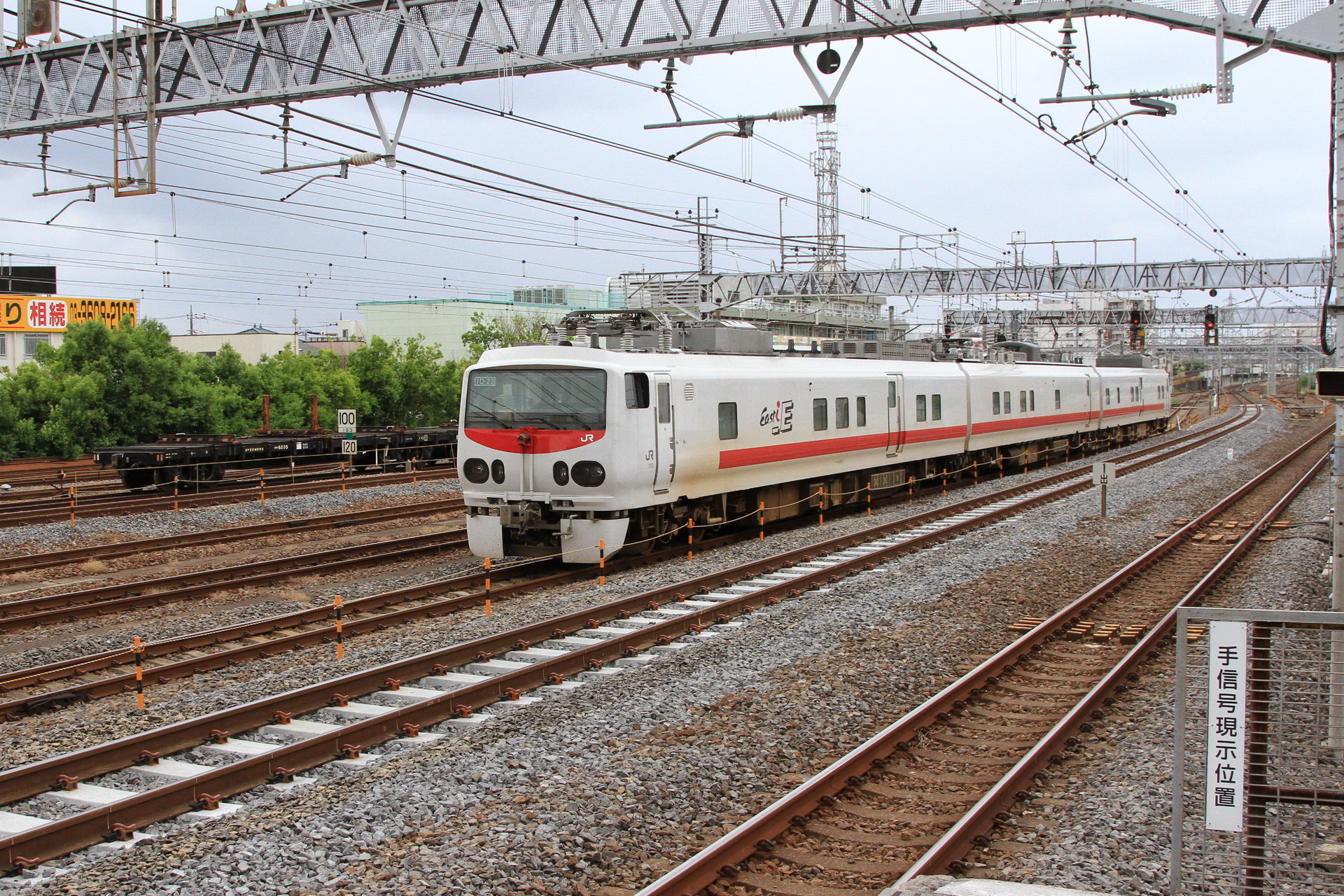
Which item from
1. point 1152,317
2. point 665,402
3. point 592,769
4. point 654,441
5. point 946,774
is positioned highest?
point 1152,317

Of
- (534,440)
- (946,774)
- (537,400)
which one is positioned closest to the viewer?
(946,774)

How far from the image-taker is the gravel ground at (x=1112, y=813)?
19.3 ft

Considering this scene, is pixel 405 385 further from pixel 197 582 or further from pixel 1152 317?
pixel 1152 317

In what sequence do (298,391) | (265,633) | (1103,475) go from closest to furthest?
(265,633), (1103,475), (298,391)

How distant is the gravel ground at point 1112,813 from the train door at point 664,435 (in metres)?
6.82

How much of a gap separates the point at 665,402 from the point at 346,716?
25.0ft

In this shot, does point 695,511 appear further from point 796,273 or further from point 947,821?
point 796,273

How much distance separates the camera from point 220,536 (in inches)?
765

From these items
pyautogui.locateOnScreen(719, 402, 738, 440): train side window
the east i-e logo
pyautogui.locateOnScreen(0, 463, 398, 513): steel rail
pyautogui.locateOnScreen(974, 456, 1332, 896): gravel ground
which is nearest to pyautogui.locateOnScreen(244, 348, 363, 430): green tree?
pyautogui.locateOnScreen(0, 463, 398, 513): steel rail

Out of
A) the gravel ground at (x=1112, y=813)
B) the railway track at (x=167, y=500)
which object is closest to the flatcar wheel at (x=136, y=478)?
the railway track at (x=167, y=500)

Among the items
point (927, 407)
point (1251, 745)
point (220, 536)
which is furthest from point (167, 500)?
point (1251, 745)

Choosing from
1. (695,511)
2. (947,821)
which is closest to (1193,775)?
(947,821)

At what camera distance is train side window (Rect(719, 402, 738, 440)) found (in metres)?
16.7

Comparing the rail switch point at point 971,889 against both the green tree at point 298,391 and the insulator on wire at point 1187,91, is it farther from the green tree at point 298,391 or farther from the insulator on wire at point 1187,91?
the green tree at point 298,391
